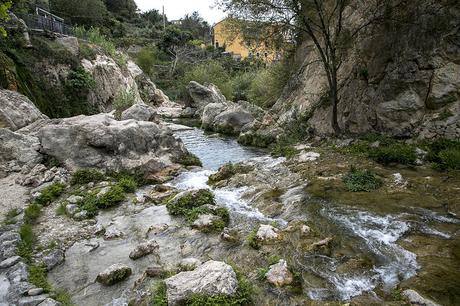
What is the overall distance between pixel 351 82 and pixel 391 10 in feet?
12.6

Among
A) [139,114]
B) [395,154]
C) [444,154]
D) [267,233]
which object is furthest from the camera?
[139,114]

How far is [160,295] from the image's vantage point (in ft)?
20.5

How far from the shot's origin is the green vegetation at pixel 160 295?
6082 millimetres

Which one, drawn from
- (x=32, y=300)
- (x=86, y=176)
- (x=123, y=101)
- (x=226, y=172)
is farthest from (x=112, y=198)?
(x=123, y=101)

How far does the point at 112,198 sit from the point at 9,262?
440 cm

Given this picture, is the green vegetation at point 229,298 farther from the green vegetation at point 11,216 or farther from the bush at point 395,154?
the bush at point 395,154

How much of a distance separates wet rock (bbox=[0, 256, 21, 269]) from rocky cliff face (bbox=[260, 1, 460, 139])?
14714mm

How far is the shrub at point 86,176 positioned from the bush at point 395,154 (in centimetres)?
1102

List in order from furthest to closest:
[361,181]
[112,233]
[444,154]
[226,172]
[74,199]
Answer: [226,172] < [444,154] < [361,181] < [74,199] < [112,233]

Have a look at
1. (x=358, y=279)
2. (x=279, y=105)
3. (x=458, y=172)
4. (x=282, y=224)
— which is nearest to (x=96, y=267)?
(x=282, y=224)

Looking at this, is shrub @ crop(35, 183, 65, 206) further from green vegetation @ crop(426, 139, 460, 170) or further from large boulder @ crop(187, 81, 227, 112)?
large boulder @ crop(187, 81, 227, 112)

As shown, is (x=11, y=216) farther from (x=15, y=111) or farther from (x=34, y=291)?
(x=15, y=111)

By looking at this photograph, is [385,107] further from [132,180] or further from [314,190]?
[132,180]

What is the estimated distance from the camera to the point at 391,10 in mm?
16438
